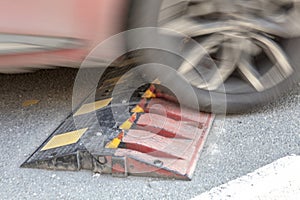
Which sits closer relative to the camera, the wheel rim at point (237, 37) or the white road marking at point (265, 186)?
the white road marking at point (265, 186)

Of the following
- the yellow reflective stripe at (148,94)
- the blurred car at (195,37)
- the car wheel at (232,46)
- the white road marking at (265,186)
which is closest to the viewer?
the white road marking at (265,186)

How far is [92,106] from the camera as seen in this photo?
2629 millimetres

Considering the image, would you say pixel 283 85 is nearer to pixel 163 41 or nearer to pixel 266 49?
pixel 266 49

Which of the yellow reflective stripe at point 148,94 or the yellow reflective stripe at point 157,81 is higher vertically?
the yellow reflective stripe at point 157,81

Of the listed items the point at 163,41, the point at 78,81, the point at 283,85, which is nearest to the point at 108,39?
the point at 163,41

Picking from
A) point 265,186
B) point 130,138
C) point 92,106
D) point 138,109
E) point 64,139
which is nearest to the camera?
point 265,186

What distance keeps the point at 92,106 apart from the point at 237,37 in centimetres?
95

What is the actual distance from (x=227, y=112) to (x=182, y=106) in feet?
0.86

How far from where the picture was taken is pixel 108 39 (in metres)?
2.13

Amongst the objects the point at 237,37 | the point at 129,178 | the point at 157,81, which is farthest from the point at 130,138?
the point at 237,37

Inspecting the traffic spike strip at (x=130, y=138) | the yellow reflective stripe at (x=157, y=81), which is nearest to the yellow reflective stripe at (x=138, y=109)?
the traffic spike strip at (x=130, y=138)

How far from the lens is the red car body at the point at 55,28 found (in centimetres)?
202

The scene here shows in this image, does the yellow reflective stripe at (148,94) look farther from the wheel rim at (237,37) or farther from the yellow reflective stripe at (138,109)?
the wheel rim at (237,37)

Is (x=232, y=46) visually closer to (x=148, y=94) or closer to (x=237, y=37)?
(x=237, y=37)
